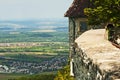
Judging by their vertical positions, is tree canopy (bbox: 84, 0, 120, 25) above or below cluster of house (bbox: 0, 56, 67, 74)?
above

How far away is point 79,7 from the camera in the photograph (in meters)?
37.2

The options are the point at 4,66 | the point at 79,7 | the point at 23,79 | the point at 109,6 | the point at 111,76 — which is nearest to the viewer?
the point at 111,76

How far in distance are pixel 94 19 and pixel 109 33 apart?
1.23 m

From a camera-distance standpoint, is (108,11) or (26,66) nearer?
(108,11)

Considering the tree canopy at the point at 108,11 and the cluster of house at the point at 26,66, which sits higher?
the tree canopy at the point at 108,11

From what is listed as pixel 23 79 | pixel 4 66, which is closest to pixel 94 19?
pixel 23 79

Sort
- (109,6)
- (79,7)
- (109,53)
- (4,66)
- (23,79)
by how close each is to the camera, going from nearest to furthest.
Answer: (109,53)
(109,6)
(79,7)
(23,79)
(4,66)

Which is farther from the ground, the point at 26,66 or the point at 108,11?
the point at 108,11

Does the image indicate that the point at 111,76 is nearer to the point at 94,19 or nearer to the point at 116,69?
the point at 116,69

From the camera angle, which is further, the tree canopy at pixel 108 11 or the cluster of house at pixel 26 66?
the cluster of house at pixel 26 66

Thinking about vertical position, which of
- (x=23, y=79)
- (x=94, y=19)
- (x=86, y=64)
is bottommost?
(x=23, y=79)

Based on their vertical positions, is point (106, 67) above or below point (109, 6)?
below

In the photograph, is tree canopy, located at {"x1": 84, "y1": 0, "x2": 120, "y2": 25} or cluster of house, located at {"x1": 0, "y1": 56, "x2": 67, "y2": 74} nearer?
tree canopy, located at {"x1": 84, "y1": 0, "x2": 120, "y2": 25}

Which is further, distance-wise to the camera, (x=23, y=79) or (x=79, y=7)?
(x=23, y=79)
